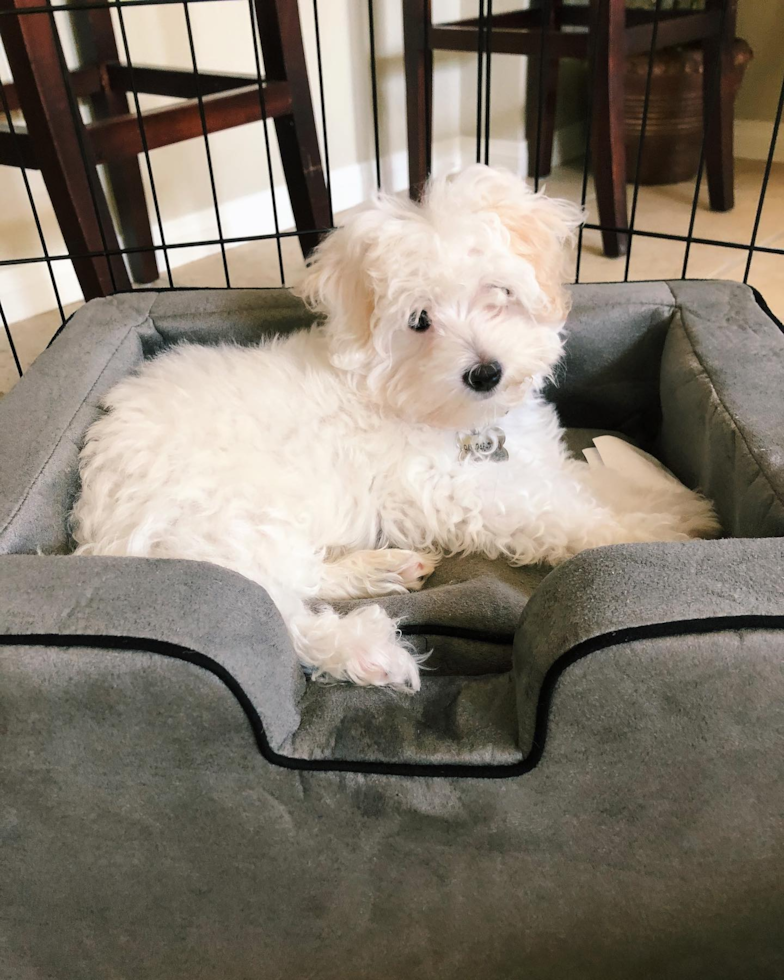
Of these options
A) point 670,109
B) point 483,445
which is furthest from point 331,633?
point 670,109

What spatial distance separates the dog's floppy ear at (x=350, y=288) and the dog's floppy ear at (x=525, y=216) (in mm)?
143

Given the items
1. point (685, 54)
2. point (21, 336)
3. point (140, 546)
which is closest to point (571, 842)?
point (140, 546)

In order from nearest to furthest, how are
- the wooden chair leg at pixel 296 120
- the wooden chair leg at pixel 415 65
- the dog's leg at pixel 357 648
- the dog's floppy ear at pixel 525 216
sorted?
the dog's leg at pixel 357 648, the dog's floppy ear at pixel 525 216, the wooden chair leg at pixel 296 120, the wooden chair leg at pixel 415 65

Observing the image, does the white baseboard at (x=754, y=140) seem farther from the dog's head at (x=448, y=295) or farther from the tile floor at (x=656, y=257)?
the dog's head at (x=448, y=295)

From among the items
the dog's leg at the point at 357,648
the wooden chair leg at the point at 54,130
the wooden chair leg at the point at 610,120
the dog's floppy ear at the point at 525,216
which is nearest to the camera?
the dog's leg at the point at 357,648

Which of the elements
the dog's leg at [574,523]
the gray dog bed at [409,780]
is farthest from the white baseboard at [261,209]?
the gray dog bed at [409,780]

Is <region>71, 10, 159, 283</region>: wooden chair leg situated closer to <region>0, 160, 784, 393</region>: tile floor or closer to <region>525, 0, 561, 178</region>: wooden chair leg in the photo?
<region>0, 160, 784, 393</region>: tile floor

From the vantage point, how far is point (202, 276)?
3.18 m

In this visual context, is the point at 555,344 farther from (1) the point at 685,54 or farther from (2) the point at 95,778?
(1) the point at 685,54

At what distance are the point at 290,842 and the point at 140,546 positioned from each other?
44 cm

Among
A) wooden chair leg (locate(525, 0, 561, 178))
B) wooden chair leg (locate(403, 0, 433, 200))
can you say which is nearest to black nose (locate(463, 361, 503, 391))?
wooden chair leg (locate(403, 0, 433, 200))

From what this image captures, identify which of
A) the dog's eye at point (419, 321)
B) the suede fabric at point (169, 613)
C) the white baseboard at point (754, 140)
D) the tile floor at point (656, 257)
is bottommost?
the tile floor at point (656, 257)

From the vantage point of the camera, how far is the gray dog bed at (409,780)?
900 millimetres

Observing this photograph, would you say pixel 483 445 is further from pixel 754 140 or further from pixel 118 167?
pixel 754 140
